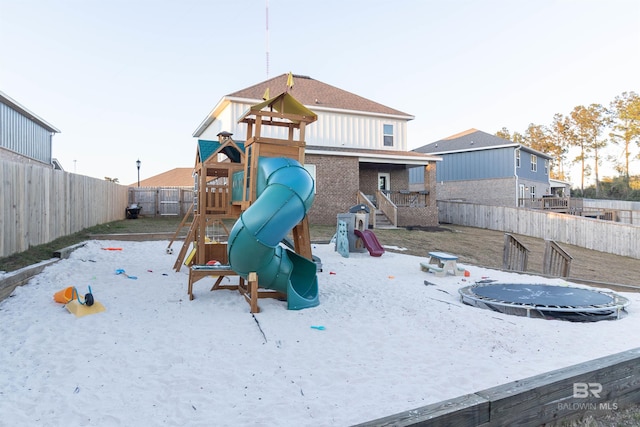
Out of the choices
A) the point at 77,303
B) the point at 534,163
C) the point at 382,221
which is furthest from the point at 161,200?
the point at 534,163

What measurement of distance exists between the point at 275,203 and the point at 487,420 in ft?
12.7

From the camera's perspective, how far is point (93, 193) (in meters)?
16.2

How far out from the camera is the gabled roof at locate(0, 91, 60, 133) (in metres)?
19.9

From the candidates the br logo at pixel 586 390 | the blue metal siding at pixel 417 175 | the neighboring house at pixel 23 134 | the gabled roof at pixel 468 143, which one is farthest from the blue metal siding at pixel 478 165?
the br logo at pixel 586 390

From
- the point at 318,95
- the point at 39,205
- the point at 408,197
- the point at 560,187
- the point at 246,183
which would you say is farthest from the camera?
the point at 560,187

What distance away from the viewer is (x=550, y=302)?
6.70 meters

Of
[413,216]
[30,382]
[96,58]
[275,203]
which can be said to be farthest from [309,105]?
[30,382]

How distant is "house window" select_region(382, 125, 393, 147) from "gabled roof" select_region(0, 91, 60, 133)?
20.8 m

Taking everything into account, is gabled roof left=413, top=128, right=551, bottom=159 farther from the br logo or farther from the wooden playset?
the br logo

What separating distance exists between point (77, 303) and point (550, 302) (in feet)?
25.3

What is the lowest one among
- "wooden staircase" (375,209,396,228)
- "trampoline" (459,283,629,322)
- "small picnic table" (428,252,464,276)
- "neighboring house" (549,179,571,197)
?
"trampoline" (459,283,629,322)

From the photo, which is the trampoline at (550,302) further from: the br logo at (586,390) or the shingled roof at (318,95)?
the shingled roof at (318,95)

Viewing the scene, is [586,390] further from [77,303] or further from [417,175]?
[417,175]

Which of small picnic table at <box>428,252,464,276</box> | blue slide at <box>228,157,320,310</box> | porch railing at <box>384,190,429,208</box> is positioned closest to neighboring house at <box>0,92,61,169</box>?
blue slide at <box>228,157,320,310</box>
